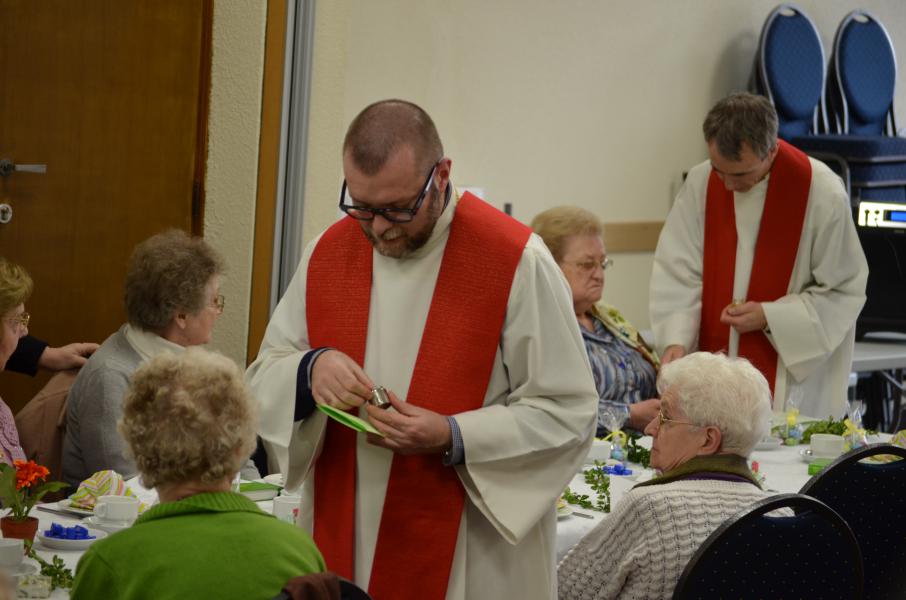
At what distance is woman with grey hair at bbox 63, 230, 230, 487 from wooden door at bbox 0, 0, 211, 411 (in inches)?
44.6

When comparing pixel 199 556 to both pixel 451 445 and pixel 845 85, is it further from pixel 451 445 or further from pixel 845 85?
pixel 845 85

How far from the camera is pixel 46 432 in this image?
379 cm

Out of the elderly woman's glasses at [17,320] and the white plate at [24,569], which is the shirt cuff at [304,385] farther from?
the elderly woman's glasses at [17,320]

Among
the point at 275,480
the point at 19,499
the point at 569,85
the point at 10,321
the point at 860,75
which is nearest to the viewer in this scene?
the point at 19,499

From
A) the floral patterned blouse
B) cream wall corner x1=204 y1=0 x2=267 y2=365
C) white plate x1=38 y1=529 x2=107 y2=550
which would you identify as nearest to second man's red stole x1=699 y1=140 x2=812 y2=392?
the floral patterned blouse

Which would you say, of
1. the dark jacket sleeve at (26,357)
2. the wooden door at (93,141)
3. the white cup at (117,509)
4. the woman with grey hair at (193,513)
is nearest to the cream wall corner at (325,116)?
the wooden door at (93,141)

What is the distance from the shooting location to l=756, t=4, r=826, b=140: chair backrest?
8.19m

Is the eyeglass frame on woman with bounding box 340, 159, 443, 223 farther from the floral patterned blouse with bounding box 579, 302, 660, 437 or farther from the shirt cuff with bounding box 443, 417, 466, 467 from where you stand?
the floral patterned blouse with bounding box 579, 302, 660, 437

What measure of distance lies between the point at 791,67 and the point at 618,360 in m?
4.31

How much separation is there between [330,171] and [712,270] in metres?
1.53

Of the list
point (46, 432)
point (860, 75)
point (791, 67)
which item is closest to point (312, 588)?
point (46, 432)

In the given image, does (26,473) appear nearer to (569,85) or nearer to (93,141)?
(93,141)

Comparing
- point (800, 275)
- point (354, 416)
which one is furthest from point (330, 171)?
point (354, 416)

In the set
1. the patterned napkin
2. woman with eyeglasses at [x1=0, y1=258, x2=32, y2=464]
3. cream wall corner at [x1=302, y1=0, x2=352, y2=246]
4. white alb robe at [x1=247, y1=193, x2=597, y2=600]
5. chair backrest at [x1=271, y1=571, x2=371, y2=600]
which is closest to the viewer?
chair backrest at [x1=271, y1=571, x2=371, y2=600]
